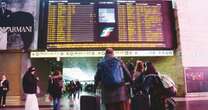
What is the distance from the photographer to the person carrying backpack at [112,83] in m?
5.51

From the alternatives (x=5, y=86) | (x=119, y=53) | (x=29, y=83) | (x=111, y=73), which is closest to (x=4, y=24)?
(x=5, y=86)

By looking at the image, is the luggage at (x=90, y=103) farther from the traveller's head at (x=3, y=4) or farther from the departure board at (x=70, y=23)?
the traveller's head at (x=3, y=4)

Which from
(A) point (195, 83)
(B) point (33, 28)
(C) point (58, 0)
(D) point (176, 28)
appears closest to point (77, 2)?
(C) point (58, 0)

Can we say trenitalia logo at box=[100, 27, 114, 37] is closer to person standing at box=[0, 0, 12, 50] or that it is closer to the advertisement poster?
the advertisement poster

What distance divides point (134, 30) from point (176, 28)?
1.73 metres

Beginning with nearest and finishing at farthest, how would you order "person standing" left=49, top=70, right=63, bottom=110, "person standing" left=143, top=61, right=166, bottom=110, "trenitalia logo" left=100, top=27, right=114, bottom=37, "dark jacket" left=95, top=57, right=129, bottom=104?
"dark jacket" left=95, top=57, right=129, bottom=104, "person standing" left=143, top=61, right=166, bottom=110, "person standing" left=49, top=70, right=63, bottom=110, "trenitalia logo" left=100, top=27, right=114, bottom=37

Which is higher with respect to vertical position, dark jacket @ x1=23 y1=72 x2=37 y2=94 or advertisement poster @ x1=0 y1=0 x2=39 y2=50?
advertisement poster @ x1=0 y1=0 x2=39 y2=50

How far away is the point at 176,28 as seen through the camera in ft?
40.2

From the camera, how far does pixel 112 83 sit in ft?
18.1

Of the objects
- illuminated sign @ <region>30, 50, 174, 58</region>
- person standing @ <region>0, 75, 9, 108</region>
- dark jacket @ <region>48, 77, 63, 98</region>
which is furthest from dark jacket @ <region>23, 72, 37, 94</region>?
person standing @ <region>0, 75, 9, 108</region>

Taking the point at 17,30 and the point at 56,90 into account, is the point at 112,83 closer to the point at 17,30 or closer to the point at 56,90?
the point at 56,90

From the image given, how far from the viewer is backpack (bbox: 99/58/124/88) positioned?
5512 mm

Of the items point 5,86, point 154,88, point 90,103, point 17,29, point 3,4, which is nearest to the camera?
point 90,103

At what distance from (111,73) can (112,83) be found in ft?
0.49
